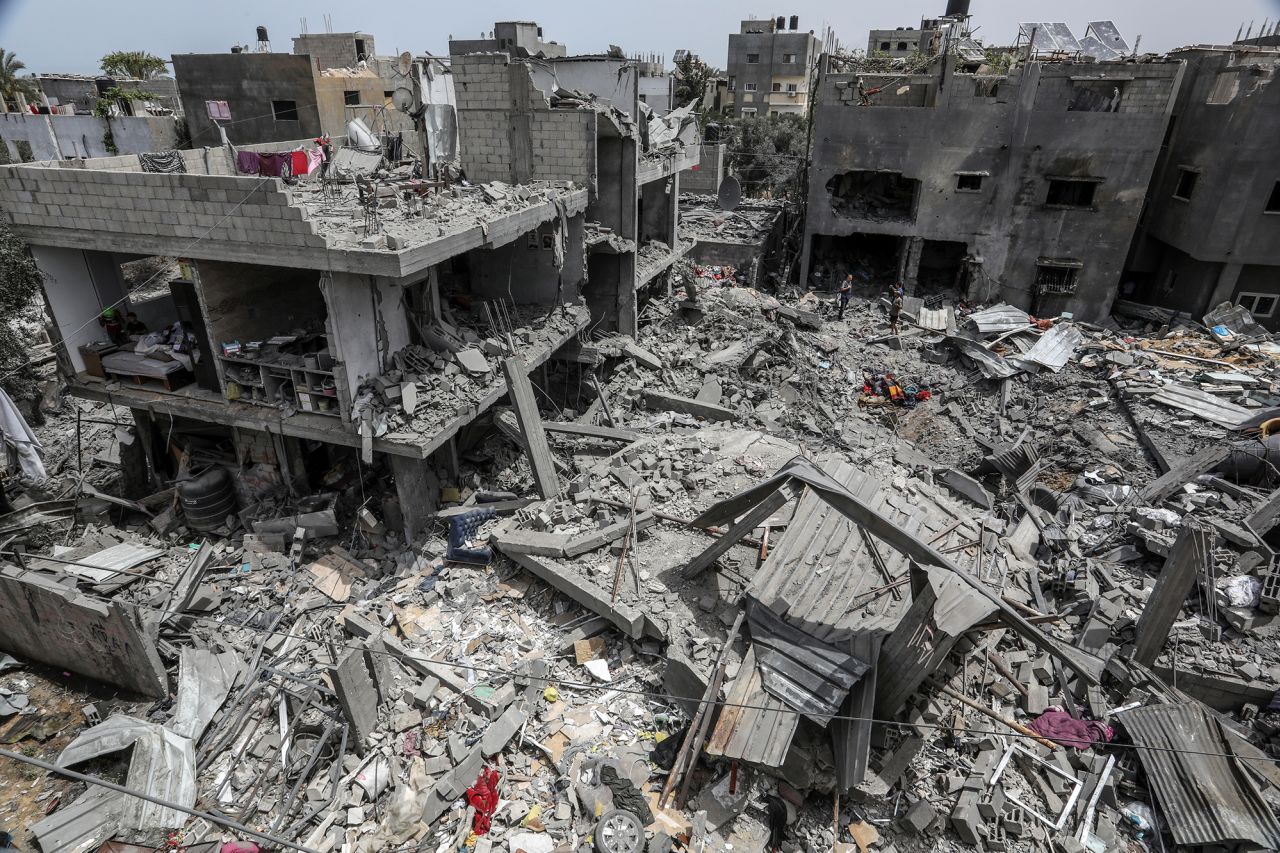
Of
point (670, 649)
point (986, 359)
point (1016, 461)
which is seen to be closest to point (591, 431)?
point (670, 649)

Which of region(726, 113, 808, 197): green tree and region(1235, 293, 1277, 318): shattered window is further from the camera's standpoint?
region(726, 113, 808, 197): green tree

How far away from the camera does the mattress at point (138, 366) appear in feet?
48.7

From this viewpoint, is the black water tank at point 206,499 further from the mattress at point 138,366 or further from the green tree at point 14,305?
the green tree at point 14,305

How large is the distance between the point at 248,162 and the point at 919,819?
851 inches

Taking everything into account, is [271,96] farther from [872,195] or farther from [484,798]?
[484,798]

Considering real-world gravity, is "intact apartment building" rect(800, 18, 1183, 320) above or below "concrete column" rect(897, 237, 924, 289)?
above

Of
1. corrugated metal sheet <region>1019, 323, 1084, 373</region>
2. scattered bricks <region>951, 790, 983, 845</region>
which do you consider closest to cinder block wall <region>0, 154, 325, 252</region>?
scattered bricks <region>951, 790, 983, 845</region>

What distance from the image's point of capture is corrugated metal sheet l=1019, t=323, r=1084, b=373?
22234mm

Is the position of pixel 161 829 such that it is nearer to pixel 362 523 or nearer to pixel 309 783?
pixel 309 783

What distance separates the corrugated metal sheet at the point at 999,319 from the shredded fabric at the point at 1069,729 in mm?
16989

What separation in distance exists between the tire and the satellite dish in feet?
98.4

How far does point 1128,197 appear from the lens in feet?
80.8

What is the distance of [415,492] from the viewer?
14.6m

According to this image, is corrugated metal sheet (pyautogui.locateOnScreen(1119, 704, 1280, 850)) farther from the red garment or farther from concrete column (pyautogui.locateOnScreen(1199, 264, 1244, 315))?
concrete column (pyautogui.locateOnScreen(1199, 264, 1244, 315))
